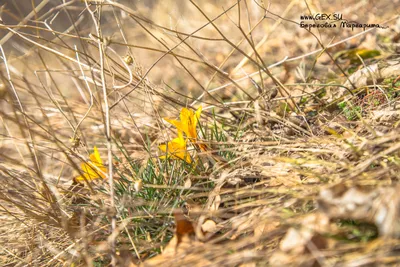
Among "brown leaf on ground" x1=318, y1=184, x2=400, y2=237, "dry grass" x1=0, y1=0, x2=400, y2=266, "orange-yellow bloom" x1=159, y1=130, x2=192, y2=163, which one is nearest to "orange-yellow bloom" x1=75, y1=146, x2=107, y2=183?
"dry grass" x1=0, y1=0, x2=400, y2=266

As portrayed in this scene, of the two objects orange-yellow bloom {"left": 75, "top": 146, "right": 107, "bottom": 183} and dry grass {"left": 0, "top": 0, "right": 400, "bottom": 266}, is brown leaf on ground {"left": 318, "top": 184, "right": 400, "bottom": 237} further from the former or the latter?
orange-yellow bloom {"left": 75, "top": 146, "right": 107, "bottom": 183}

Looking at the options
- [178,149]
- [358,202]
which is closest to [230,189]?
[178,149]

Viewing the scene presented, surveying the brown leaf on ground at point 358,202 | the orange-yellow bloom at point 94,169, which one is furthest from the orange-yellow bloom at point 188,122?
the brown leaf on ground at point 358,202

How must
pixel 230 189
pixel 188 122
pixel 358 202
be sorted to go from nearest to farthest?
1. pixel 358 202
2. pixel 230 189
3. pixel 188 122

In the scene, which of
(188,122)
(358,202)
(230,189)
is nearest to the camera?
(358,202)

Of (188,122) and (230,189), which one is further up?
(188,122)

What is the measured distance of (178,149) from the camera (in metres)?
1.83

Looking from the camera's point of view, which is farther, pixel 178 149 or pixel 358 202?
pixel 178 149

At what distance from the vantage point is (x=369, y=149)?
1.48 meters

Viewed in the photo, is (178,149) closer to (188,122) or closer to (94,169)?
(188,122)

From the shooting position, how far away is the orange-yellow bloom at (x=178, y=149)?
1.82m

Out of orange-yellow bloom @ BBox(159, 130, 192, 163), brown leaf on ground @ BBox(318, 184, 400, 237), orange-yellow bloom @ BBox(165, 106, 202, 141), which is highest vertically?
orange-yellow bloom @ BBox(165, 106, 202, 141)

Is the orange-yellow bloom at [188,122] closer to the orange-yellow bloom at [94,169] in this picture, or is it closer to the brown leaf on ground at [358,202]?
the orange-yellow bloom at [94,169]

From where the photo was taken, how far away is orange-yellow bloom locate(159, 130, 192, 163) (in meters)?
1.82
